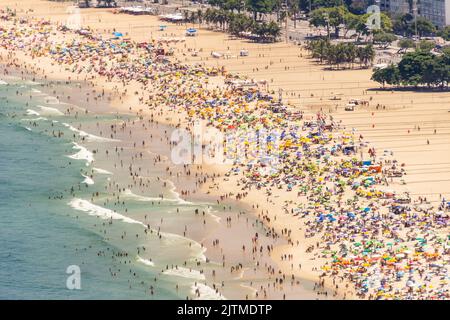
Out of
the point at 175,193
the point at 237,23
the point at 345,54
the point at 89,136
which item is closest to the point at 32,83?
the point at 89,136

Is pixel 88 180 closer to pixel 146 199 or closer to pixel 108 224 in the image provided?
pixel 146 199

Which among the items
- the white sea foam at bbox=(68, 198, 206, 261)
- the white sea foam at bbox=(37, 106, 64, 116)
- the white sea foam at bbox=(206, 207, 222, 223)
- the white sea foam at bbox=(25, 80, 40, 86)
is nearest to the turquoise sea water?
the white sea foam at bbox=(68, 198, 206, 261)

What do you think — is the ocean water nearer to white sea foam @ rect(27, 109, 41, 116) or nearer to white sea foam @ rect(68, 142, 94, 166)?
white sea foam @ rect(68, 142, 94, 166)

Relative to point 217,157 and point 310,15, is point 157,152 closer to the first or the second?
point 217,157

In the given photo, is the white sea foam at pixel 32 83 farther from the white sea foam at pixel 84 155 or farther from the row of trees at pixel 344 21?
the row of trees at pixel 344 21
